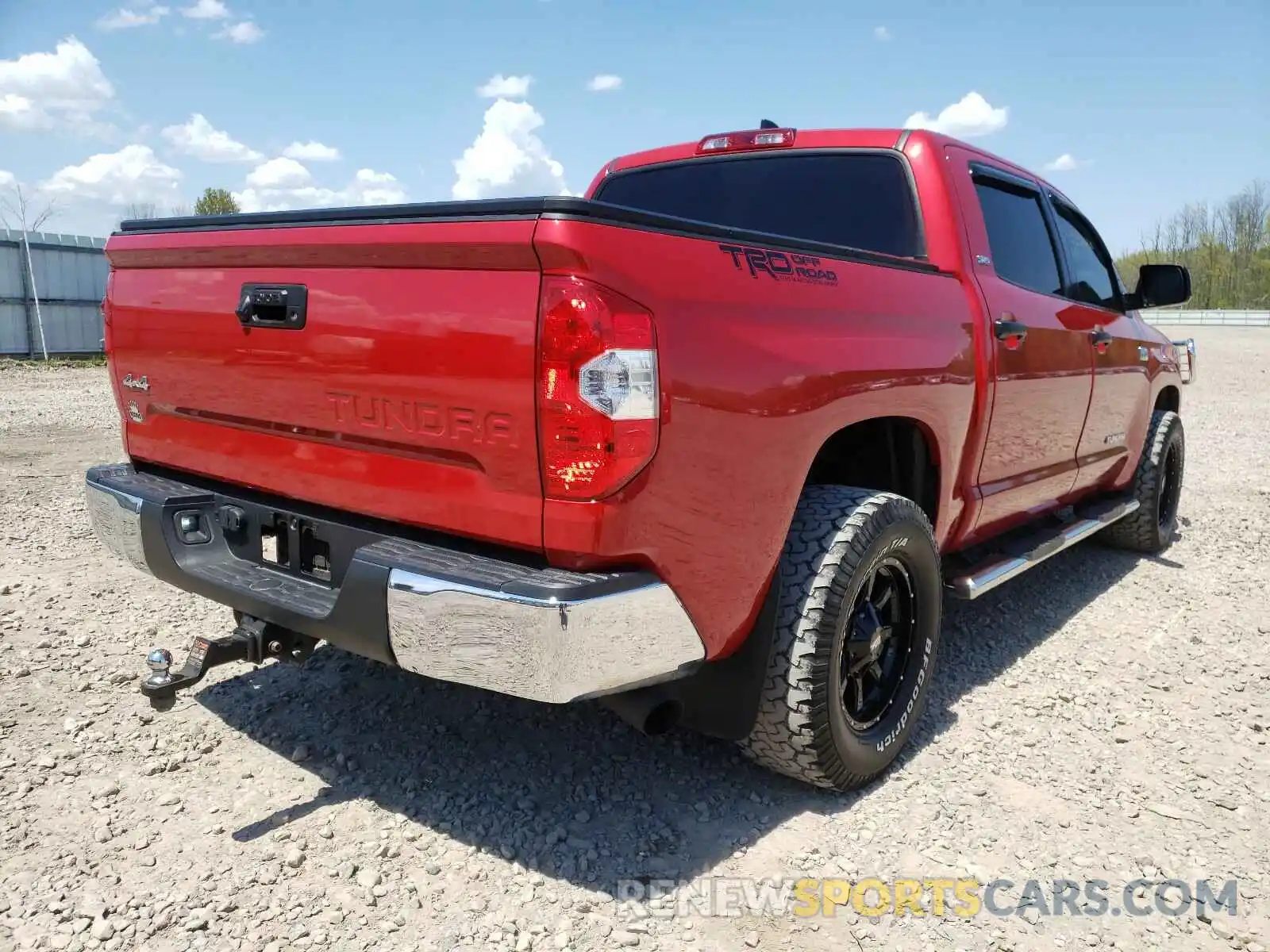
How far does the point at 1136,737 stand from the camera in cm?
327

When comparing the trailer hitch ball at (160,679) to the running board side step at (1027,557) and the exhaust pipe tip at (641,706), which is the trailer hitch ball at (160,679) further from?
the running board side step at (1027,557)

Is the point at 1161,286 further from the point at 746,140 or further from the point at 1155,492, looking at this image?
the point at 746,140

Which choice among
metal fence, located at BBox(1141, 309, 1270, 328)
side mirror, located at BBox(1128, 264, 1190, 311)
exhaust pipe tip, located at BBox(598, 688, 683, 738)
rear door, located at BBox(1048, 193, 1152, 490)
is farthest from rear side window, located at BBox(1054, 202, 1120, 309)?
metal fence, located at BBox(1141, 309, 1270, 328)

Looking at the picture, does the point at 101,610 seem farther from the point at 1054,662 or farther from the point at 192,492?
the point at 1054,662

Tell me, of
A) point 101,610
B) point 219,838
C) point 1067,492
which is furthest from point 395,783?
point 1067,492

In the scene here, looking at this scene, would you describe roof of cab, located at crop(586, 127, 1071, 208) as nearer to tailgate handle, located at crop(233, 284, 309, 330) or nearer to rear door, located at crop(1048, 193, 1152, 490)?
rear door, located at crop(1048, 193, 1152, 490)

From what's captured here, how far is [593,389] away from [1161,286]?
4.06 m

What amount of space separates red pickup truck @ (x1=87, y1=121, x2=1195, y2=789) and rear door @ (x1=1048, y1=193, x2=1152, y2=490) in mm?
840

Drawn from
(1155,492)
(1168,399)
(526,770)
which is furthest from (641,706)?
(1168,399)

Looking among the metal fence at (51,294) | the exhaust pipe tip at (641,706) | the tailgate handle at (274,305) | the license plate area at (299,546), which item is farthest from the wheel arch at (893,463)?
the metal fence at (51,294)

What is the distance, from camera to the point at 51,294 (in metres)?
17.5

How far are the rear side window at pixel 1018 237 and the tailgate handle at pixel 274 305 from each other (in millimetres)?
2528

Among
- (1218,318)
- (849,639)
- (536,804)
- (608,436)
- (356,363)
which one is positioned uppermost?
(356,363)

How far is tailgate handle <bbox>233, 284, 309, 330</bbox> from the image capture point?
236 cm
